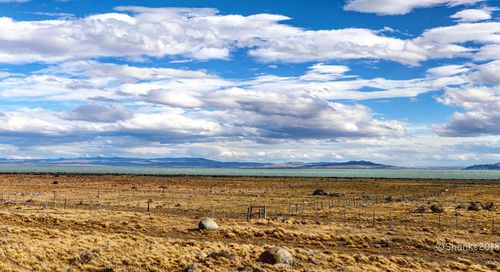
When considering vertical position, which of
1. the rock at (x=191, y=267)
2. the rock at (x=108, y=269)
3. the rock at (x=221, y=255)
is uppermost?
the rock at (x=221, y=255)

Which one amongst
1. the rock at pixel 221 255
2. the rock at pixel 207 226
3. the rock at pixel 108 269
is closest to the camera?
the rock at pixel 108 269

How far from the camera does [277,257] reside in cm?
2512

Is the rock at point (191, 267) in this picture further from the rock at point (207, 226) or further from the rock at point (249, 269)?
the rock at point (207, 226)

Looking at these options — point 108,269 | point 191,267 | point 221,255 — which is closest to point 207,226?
point 221,255

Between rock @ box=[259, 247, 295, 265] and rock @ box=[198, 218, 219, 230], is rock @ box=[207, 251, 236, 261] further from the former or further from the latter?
rock @ box=[198, 218, 219, 230]

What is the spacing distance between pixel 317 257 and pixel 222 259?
5707mm

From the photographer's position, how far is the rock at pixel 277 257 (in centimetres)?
2505

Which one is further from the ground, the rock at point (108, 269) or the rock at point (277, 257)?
the rock at point (277, 257)

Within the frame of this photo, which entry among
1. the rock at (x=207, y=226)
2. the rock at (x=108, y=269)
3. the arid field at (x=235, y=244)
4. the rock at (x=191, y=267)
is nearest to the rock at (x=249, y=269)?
the arid field at (x=235, y=244)

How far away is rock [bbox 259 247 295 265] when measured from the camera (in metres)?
25.0

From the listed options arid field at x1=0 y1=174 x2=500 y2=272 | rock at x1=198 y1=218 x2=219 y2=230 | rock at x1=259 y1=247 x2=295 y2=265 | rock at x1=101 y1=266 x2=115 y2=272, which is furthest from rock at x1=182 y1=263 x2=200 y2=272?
rock at x1=198 y1=218 x2=219 y2=230

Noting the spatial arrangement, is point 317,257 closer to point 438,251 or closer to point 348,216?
point 438,251

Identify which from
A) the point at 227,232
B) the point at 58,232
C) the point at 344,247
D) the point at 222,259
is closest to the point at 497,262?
the point at 344,247

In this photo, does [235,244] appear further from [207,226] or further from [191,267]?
[191,267]
